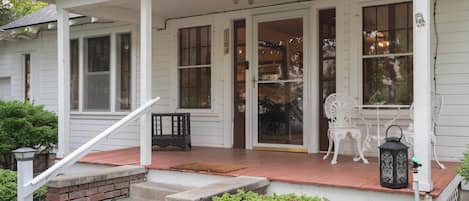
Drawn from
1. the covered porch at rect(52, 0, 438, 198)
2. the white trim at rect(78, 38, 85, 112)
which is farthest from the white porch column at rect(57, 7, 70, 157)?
the white trim at rect(78, 38, 85, 112)

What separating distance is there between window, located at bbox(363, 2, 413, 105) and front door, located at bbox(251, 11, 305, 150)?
91cm

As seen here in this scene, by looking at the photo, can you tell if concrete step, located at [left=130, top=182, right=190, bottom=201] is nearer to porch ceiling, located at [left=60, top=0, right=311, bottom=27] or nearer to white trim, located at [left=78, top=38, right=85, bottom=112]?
porch ceiling, located at [left=60, top=0, right=311, bottom=27]

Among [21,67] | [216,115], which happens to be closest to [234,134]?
[216,115]

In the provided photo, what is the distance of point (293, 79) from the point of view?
6.16 metres

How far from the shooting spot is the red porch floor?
3.87m

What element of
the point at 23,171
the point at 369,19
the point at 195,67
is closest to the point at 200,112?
the point at 195,67

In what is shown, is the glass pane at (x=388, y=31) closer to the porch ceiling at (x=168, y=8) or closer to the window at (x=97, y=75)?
the porch ceiling at (x=168, y=8)

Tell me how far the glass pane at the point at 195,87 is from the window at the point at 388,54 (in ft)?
8.25

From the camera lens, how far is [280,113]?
627 cm

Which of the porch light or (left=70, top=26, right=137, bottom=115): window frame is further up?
(left=70, top=26, right=137, bottom=115): window frame

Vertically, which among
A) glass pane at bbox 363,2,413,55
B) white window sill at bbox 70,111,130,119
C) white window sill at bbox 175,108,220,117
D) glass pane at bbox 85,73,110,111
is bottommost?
white window sill at bbox 70,111,130,119

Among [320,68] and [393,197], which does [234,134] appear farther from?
[393,197]

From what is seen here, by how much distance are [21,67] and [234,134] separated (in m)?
5.30

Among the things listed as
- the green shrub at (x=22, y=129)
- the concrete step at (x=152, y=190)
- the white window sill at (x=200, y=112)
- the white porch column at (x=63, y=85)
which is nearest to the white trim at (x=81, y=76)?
the green shrub at (x=22, y=129)
